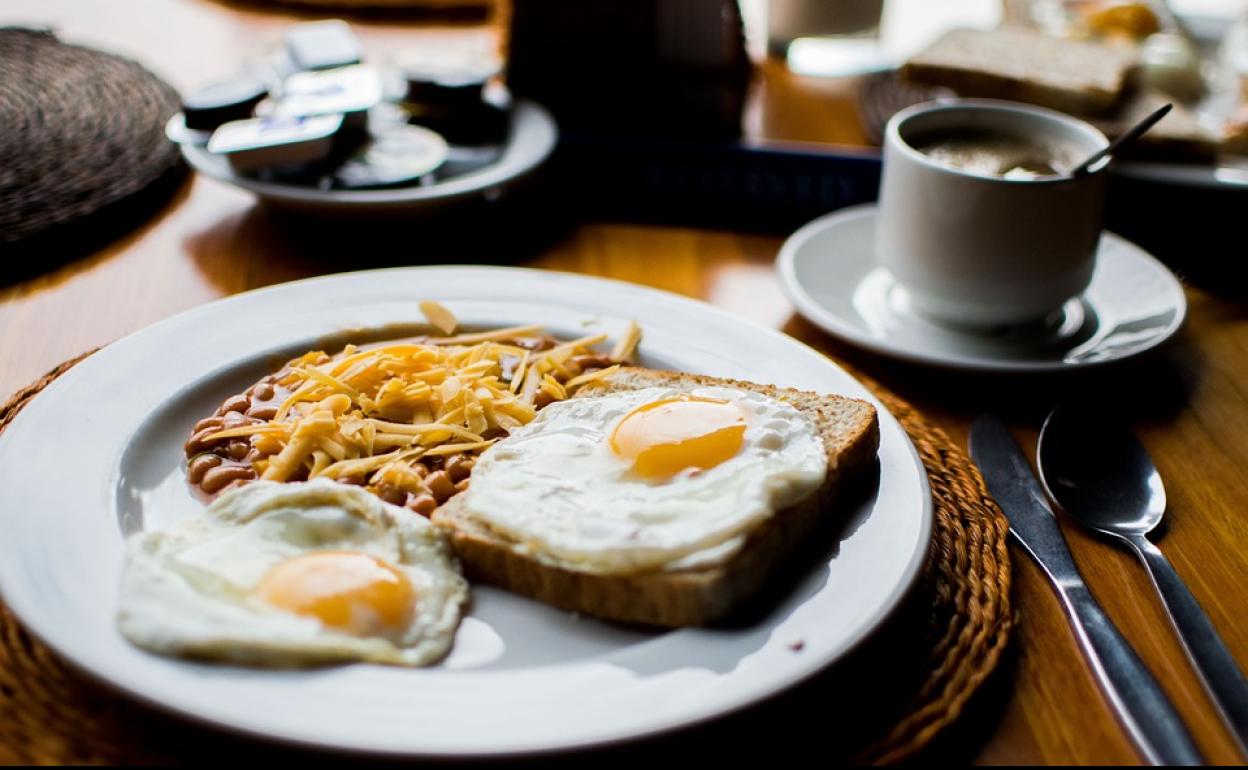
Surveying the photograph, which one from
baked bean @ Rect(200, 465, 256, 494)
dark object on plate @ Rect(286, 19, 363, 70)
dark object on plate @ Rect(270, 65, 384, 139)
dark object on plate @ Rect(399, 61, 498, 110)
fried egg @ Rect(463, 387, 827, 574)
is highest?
dark object on plate @ Rect(286, 19, 363, 70)

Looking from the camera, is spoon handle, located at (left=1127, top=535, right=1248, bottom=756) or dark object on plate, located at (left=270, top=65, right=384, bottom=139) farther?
dark object on plate, located at (left=270, top=65, right=384, bottom=139)

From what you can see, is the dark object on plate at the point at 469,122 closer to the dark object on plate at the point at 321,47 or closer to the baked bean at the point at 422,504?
the dark object on plate at the point at 321,47

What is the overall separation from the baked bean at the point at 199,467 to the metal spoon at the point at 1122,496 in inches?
53.2

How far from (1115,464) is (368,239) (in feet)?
5.66

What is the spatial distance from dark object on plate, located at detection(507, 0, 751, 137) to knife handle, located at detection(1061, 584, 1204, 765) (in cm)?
172

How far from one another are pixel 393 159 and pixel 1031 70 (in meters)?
1.86

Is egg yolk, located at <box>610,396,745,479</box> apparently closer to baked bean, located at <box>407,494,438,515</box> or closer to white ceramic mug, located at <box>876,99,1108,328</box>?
baked bean, located at <box>407,494,438,515</box>

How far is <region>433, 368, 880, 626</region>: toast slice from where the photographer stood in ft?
4.53

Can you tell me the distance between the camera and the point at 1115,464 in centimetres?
189

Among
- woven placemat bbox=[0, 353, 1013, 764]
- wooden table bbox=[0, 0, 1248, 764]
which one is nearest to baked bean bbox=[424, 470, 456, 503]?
woven placemat bbox=[0, 353, 1013, 764]

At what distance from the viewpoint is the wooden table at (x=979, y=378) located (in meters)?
1.43

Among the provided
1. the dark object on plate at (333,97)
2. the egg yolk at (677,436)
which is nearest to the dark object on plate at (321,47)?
the dark object on plate at (333,97)

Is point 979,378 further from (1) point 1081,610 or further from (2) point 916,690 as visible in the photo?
(2) point 916,690

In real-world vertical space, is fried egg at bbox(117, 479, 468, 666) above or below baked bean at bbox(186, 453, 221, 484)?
above
